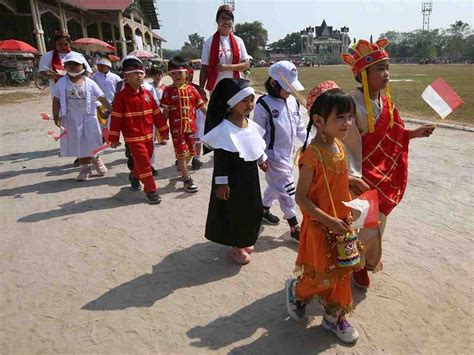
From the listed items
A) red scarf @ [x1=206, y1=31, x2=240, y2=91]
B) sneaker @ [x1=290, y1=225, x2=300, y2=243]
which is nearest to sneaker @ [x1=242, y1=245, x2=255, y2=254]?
sneaker @ [x1=290, y1=225, x2=300, y2=243]

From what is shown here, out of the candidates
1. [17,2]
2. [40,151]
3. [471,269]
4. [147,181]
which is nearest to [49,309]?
[147,181]

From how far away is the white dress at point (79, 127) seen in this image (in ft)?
17.3

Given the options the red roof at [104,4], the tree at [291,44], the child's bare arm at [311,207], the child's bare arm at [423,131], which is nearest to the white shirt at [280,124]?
the child's bare arm at [423,131]

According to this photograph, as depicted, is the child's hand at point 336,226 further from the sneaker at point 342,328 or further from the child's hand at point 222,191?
the child's hand at point 222,191

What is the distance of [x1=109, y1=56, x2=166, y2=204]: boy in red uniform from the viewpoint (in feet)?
14.6

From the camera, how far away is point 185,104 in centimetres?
512

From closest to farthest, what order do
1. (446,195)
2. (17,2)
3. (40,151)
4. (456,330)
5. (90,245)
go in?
(456,330), (90,245), (446,195), (40,151), (17,2)

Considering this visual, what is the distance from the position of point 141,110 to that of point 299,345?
3324mm

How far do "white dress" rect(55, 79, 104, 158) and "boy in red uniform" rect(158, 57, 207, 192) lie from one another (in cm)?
115

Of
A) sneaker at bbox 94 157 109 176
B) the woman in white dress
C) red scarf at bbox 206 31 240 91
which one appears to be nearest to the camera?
red scarf at bbox 206 31 240 91

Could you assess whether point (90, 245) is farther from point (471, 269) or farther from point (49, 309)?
point (471, 269)

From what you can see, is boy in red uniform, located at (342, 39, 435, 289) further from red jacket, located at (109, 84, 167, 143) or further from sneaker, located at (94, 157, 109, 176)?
sneaker, located at (94, 157, 109, 176)

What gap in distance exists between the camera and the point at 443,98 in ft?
8.88

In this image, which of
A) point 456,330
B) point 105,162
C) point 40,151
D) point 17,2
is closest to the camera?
point 456,330
